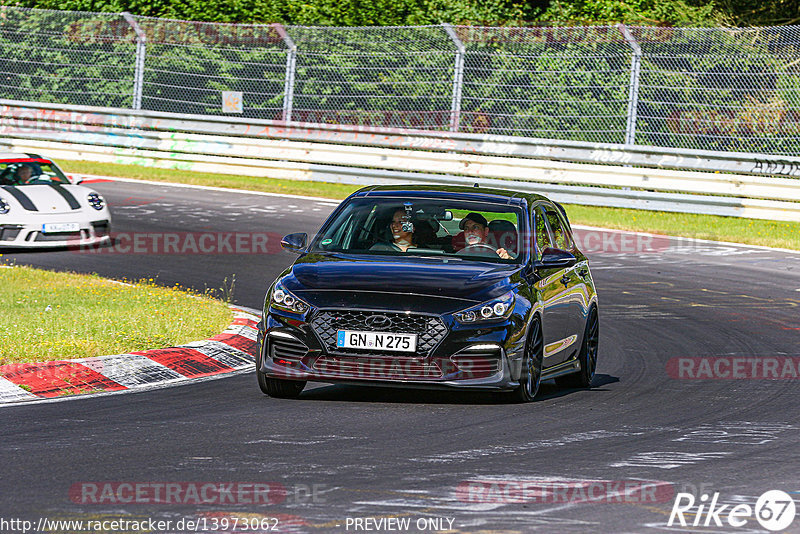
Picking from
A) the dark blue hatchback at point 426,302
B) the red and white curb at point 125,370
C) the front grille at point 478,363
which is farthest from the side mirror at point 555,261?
the red and white curb at point 125,370

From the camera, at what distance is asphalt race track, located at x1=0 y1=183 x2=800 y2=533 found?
19.7 ft

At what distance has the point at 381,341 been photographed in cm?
873

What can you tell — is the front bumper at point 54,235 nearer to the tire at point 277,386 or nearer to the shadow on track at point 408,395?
the shadow on track at point 408,395

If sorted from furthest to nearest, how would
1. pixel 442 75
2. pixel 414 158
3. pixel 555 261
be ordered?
1. pixel 414 158
2. pixel 442 75
3. pixel 555 261

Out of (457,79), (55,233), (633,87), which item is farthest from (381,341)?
(457,79)

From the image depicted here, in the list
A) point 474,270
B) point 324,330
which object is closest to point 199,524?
point 324,330

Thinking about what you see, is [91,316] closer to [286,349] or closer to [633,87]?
[286,349]

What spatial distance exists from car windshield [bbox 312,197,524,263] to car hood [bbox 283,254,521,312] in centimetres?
30

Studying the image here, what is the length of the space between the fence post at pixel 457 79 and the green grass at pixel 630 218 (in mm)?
2353

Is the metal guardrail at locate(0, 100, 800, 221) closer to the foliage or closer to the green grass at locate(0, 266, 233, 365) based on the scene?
the foliage

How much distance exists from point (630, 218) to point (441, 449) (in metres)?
15.4

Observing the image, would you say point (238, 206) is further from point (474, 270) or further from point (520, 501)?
point (520, 501)

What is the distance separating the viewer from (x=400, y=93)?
81.5ft

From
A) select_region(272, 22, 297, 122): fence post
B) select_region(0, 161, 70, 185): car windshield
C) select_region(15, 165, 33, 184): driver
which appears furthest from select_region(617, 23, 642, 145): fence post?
select_region(15, 165, 33, 184): driver
